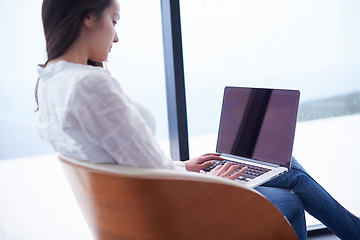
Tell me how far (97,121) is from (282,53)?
168cm

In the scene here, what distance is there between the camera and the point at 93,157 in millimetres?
1042

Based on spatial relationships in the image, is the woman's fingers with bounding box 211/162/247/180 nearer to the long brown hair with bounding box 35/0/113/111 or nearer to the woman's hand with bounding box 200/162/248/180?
the woman's hand with bounding box 200/162/248/180

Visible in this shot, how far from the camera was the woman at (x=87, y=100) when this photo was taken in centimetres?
99

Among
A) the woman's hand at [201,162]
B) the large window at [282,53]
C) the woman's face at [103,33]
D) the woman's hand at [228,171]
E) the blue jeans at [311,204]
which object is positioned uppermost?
the woman's face at [103,33]

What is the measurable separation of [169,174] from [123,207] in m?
0.13

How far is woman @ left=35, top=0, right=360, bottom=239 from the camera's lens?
99cm

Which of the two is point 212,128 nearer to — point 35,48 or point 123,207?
point 35,48

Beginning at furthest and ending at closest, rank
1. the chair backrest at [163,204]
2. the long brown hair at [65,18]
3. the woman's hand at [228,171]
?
the woman's hand at [228,171] < the long brown hair at [65,18] < the chair backrest at [163,204]

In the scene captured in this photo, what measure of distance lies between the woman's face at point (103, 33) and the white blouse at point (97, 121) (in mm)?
109

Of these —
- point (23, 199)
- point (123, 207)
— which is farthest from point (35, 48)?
point (123, 207)

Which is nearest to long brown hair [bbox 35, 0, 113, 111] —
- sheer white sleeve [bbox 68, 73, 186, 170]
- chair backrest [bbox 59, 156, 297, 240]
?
sheer white sleeve [bbox 68, 73, 186, 170]

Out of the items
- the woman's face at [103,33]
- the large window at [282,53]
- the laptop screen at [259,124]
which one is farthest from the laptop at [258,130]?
the large window at [282,53]

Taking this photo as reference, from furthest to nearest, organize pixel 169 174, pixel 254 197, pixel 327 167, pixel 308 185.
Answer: pixel 327 167 < pixel 308 185 < pixel 254 197 < pixel 169 174

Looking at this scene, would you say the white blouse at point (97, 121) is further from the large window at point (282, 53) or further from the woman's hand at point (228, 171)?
the large window at point (282, 53)
